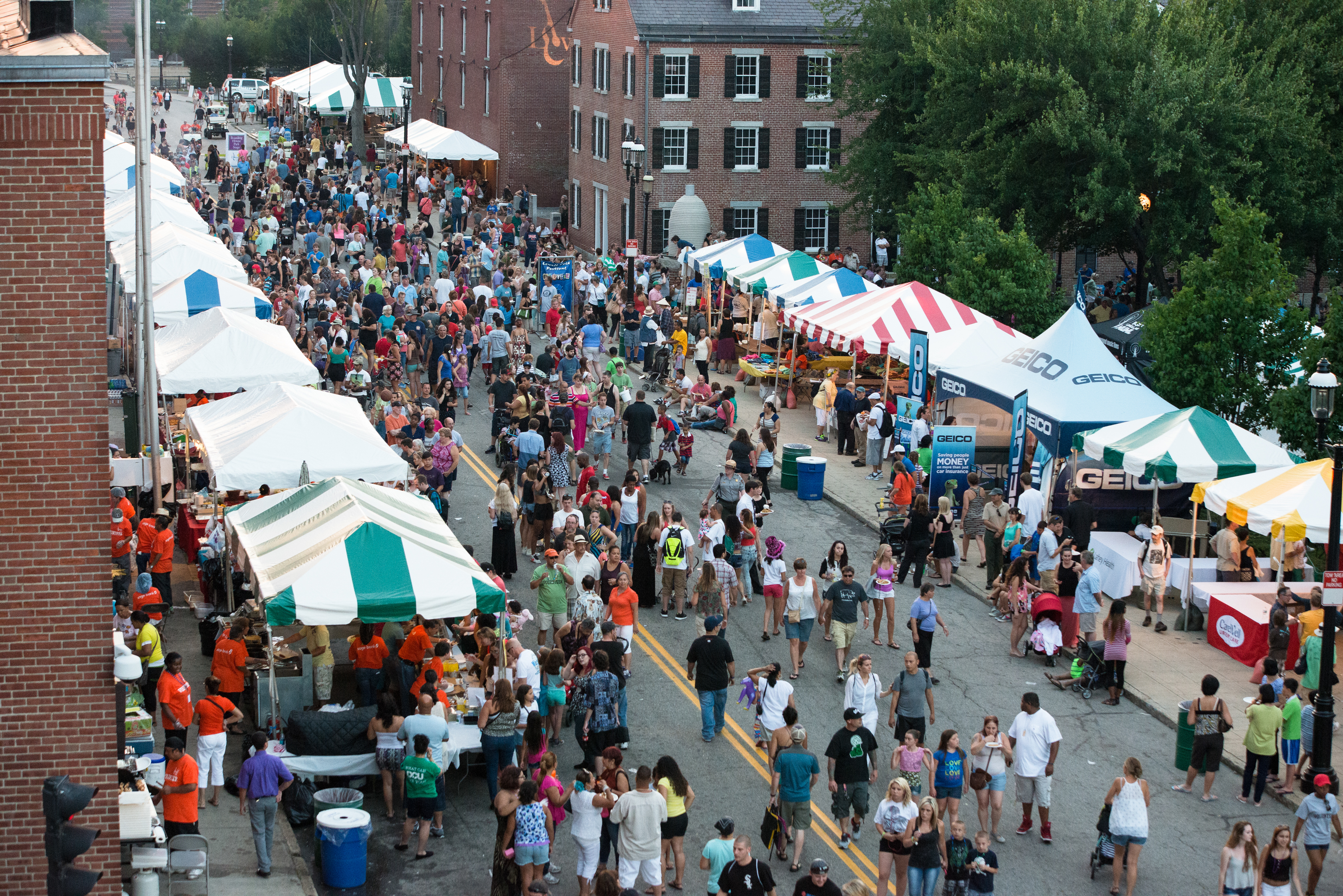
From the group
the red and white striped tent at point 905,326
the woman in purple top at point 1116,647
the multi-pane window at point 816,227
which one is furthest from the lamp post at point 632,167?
the woman in purple top at point 1116,647

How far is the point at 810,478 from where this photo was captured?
2647cm

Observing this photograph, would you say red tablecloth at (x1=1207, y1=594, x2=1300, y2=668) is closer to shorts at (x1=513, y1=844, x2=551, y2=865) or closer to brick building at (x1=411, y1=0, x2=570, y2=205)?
shorts at (x1=513, y1=844, x2=551, y2=865)

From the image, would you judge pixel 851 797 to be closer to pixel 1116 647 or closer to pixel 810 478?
pixel 1116 647

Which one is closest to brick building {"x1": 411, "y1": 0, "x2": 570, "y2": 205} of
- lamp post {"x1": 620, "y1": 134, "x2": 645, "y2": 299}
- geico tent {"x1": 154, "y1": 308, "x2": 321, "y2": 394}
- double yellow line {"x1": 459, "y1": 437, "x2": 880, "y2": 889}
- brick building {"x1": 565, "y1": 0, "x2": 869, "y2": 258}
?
brick building {"x1": 565, "y1": 0, "x2": 869, "y2": 258}

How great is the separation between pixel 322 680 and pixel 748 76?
120ft

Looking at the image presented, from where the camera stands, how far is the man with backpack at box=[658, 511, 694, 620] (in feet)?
66.1

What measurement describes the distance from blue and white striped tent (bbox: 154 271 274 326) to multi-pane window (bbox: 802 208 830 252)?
25.6 metres

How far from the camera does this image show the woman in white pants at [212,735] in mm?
14625

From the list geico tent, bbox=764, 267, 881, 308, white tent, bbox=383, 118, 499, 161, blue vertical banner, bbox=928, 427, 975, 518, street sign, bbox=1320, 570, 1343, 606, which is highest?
white tent, bbox=383, 118, 499, 161

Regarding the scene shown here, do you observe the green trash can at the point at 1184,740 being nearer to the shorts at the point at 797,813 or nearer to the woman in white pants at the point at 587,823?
the shorts at the point at 797,813

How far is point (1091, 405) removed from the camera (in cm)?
2436

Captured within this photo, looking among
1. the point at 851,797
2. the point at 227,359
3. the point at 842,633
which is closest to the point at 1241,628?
the point at 842,633

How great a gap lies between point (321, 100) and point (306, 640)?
6013 centimetres

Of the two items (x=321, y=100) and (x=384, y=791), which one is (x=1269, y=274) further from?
(x=321, y=100)
